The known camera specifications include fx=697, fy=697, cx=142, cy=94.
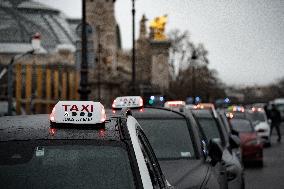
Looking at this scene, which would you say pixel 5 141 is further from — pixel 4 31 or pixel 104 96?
pixel 4 31

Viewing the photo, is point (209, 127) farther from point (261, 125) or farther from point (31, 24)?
point (31, 24)

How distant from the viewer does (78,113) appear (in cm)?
443

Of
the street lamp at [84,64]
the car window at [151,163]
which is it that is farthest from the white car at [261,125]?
the car window at [151,163]

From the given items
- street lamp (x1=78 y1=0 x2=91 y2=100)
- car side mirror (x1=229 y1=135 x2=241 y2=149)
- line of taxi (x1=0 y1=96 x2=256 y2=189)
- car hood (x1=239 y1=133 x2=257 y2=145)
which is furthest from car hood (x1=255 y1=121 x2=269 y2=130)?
line of taxi (x1=0 y1=96 x2=256 y2=189)

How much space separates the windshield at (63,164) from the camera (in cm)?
417

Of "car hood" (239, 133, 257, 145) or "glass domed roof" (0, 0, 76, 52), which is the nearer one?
"car hood" (239, 133, 257, 145)

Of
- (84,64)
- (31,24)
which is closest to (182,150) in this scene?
(84,64)

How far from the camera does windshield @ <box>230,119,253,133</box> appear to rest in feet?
64.0

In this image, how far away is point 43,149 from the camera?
4277 millimetres

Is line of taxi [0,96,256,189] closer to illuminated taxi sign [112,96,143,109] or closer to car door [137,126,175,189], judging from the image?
car door [137,126,175,189]

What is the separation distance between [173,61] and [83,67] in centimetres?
8714

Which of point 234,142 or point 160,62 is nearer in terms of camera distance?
point 234,142

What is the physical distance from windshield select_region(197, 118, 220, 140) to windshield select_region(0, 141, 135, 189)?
706 cm

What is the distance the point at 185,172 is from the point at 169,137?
5.27ft
